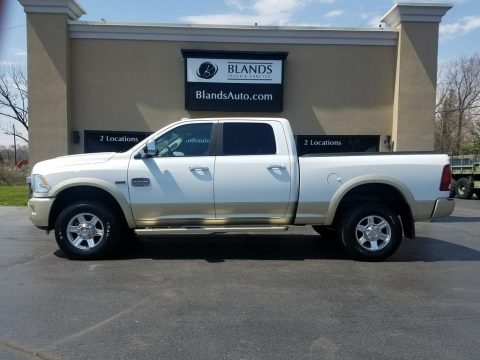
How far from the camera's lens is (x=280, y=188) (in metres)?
7.11

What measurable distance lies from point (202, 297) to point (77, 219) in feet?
8.86

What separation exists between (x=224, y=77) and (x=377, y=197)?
6.67 m

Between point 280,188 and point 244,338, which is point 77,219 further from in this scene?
point 244,338

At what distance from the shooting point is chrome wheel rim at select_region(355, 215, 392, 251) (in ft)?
23.8

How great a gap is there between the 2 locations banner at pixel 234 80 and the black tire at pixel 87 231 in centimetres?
629

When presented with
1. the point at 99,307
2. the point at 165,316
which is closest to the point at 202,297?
the point at 165,316

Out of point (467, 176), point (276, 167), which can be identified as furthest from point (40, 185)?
point (467, 176)

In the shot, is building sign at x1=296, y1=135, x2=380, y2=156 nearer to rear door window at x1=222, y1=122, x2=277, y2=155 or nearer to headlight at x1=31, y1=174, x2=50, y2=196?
rear door window at x1=222, y1=122, x2=277, y2=155

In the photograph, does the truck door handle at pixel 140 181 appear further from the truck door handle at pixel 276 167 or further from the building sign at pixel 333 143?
the building sign at pixel 333 143

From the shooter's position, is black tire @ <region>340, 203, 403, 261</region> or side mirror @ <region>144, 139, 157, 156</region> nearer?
side mirror @ <region>144, 139, 157, 156</region>

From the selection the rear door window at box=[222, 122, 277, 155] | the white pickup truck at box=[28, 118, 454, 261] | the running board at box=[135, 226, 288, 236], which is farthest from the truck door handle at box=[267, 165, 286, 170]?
the running board at box=[135, 226, 288, 236]

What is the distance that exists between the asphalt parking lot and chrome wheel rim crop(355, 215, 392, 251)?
0.96 feet

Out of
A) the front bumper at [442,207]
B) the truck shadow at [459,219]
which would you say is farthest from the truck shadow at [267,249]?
the truck shadow at [459,219]

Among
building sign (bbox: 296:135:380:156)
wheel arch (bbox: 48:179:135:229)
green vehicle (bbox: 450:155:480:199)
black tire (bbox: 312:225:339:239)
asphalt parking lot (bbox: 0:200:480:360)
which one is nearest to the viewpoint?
asphalt parking lot (bbox: 0:200:480:360)
